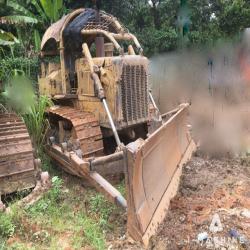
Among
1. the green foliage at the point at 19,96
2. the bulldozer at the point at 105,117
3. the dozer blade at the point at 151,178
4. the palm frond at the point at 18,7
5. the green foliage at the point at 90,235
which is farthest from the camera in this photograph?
the palm frond at the point at 18,7

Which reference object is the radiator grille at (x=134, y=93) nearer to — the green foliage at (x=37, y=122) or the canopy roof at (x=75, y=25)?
the canopy roof at (x=75, y=25)

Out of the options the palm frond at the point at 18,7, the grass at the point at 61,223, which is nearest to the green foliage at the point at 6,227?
the grass at the point at 61,223

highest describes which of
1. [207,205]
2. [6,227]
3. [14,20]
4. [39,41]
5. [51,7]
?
[51,7]

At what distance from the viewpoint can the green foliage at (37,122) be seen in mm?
5883

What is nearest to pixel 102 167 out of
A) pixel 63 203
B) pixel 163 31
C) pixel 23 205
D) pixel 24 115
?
A: pixel 63 203

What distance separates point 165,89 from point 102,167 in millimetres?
5631

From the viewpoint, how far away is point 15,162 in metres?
4.36

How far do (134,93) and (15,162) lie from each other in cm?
219

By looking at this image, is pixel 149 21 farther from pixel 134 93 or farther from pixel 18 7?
pixel 134 93

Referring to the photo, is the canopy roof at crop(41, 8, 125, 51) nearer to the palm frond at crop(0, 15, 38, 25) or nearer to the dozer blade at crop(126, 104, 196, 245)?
the dozer blade at crop(126, 104, 196, 245)

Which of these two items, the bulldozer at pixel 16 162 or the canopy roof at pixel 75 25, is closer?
the bulldozer at pixel 16 162

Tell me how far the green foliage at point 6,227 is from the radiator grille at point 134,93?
2.49 metres

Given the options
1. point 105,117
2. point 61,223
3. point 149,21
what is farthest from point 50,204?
point 149,21

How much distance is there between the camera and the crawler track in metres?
4.30
